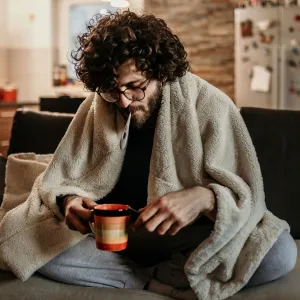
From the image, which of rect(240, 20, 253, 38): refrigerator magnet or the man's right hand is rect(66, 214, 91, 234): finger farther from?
rect(240, 20, 253, 38): refrigerator magnet

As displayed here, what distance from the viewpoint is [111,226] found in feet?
4.65

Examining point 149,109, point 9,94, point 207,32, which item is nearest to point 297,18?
point 207,32

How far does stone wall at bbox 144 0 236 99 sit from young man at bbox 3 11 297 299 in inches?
183

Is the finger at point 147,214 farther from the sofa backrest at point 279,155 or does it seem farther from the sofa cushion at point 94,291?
the sofa backrest at point 279,155

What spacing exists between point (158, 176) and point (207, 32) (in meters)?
4.91

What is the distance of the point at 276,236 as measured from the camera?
64.1 inches

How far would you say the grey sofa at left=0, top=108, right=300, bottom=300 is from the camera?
1.59 metres

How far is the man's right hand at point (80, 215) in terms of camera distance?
155 centimetres

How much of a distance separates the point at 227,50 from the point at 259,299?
516 centimetres

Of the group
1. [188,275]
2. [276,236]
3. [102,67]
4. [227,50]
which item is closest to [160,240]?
[188,275]

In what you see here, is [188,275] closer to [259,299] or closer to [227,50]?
[259,299]

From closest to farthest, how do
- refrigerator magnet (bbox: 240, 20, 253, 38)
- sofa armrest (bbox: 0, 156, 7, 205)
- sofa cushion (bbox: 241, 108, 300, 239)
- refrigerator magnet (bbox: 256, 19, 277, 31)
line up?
1. sofa cushion (bbox: 241, 108, 300, 239)
2. sofa armrest (bbox: 0, 156, 7, 205)
3. refrigerator magnet (bbox: 256, 19, 277, 31)
4. refrigerator magnet (bbox: 240, 20, 253, 38)

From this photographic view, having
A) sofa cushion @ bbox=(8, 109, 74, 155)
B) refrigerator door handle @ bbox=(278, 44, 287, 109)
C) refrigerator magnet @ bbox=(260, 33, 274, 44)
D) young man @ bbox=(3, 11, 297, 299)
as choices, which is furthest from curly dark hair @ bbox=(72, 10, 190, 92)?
refrigerator magnet @ bbox=(260, 33, 274, 44)

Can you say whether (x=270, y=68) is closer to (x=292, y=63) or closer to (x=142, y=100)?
(x=292, y=63)
